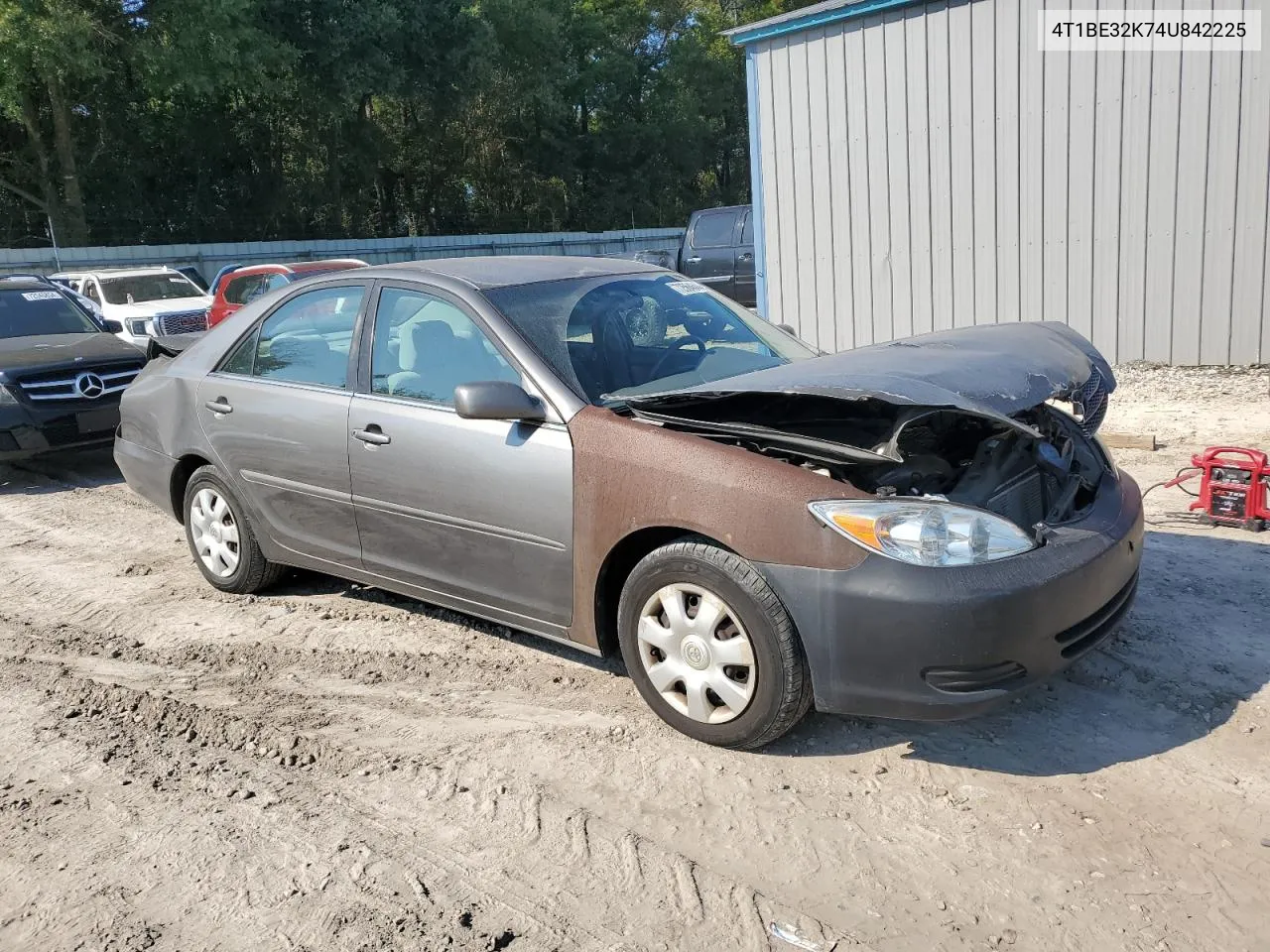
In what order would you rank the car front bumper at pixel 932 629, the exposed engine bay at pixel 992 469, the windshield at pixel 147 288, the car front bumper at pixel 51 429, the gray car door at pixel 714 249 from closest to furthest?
the car front bumper at pixel 932 629
the exposed engine bay at pixel 992 469
the car front bumper at pixel 51 429
the windshield at pixel 147 288
the gray car door at pixel 714 249

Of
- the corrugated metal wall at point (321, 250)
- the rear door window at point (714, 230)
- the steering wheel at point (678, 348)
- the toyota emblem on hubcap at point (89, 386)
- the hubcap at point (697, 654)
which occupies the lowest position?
the hubcap at point (697, 654)

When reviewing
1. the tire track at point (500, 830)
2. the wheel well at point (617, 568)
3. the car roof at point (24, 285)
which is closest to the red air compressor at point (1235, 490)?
the wheel well at point (617, 568)

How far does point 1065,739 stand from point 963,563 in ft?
2.76

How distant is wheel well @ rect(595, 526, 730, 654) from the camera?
3.69m

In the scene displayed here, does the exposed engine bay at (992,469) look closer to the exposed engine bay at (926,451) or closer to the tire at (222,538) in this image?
the exposed engine bay at (926,451)

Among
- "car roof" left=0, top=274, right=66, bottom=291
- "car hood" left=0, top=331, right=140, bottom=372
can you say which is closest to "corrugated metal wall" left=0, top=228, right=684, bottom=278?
"car roof" left=0, top=274, right=66, bottom=291

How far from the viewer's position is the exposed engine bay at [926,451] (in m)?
3.51

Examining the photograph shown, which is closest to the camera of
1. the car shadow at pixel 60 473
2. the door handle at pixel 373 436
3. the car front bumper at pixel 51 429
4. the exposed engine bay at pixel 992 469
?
the exposed engine bay at pixel 992 469

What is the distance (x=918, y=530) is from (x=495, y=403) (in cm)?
154

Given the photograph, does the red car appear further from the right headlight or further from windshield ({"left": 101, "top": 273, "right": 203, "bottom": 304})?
the right headlight

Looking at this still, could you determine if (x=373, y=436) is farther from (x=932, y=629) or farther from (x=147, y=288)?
(x=147, y=288)

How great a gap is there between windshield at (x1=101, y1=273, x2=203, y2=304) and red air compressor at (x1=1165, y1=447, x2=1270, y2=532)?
1450cm

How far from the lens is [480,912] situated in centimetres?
285

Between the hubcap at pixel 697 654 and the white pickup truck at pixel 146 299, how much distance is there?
12743 mm
